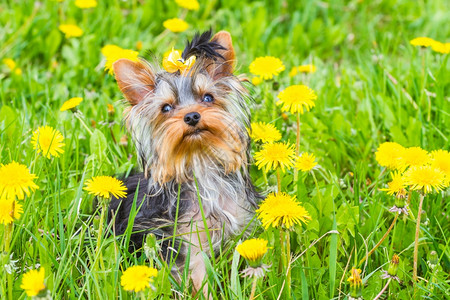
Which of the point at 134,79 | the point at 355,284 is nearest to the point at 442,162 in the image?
the point at 355,284

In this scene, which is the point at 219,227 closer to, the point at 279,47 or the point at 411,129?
the point at 411,129

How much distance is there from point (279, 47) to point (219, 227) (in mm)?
3715

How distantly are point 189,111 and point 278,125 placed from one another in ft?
4.55

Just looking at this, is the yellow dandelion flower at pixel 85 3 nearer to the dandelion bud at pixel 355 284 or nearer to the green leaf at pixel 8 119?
the green leaf at pixel 8 119

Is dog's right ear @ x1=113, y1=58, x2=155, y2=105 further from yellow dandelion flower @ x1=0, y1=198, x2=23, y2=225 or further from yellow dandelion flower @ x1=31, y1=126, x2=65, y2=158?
yellow dandelion flower @ x1=0, y1=198, x2=23, y2=225

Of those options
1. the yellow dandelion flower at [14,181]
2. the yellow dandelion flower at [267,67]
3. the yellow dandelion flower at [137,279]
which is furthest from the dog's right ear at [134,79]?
the yellow dandelion flower at [137,279]

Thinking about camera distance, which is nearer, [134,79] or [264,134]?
[264,134]

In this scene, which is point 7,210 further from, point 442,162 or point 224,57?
point 442,162

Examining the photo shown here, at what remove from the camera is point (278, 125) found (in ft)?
14.8

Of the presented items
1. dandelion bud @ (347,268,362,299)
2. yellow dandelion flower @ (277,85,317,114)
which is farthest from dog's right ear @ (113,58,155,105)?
dandelion bud @ (347,268,362,299)

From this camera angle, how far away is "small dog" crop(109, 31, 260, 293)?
332 cm

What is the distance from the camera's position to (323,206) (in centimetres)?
365

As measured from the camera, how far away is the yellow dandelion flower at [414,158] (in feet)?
9.91

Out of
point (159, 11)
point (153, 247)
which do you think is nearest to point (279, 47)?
point (159, 11)
